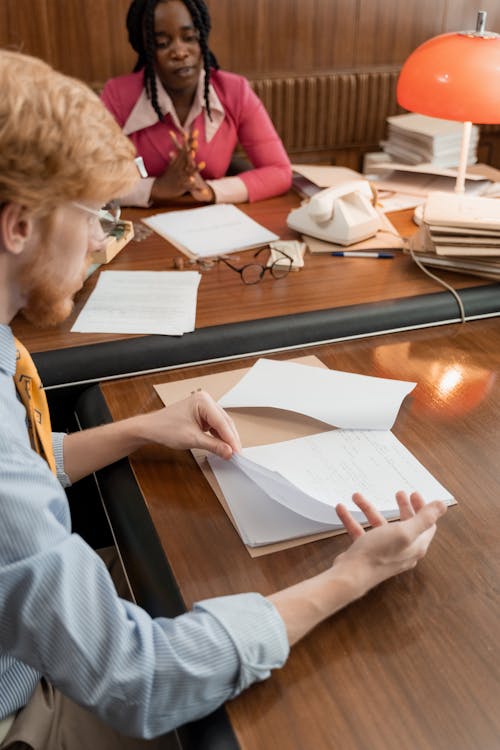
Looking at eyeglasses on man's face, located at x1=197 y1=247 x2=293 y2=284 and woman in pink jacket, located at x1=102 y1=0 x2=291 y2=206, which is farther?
woman in pink jacket, located at x1=102 y1=0 x2=291 y2=206

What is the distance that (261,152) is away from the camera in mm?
2408

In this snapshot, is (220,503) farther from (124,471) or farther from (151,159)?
(151,159)

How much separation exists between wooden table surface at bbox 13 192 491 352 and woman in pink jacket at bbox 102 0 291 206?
386mm

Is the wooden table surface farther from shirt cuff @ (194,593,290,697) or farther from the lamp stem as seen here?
shirt cuff @ (194,593,290,697)

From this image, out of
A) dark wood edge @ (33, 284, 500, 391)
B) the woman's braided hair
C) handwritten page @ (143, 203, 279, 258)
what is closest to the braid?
the woman's braided hair

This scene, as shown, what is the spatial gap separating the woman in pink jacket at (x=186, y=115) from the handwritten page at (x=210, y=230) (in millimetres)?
125

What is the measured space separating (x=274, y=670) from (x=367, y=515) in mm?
229

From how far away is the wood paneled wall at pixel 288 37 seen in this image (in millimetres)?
2990

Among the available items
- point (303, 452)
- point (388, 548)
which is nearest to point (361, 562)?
point (388, 548)

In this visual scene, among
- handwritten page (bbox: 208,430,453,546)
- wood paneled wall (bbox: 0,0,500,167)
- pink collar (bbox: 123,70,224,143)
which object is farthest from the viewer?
wood paneled wall (bbox: 0,0,500,167)

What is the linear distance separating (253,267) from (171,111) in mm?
955

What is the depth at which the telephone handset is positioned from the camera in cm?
179

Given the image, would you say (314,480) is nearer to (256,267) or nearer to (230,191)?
(256,267)

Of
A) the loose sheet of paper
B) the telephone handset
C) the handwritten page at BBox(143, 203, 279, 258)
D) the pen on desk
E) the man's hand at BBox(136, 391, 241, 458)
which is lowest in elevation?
the loose sheet of paper
